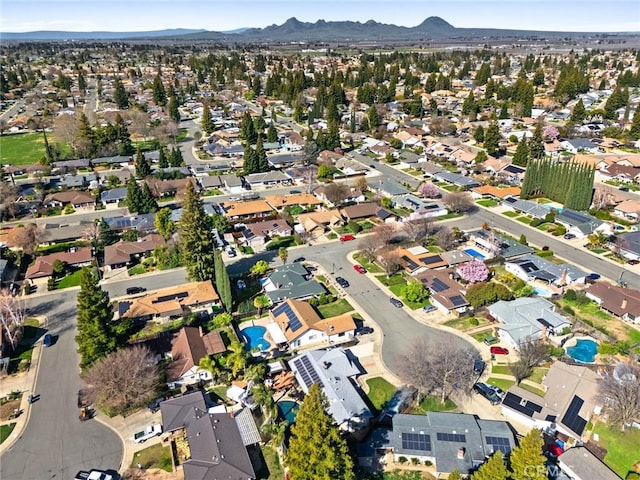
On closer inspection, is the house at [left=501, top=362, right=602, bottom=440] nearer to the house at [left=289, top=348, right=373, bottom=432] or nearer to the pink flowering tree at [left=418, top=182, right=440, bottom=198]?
the house at [left=289, top=348, right=373, bottom=432]

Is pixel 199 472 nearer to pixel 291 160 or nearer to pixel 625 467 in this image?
pixel 625 467

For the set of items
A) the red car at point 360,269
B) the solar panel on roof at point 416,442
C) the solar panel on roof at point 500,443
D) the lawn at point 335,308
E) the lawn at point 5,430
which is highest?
the solar panel on roof at point 500,443

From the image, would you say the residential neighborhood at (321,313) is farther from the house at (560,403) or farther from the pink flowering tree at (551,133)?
the pink flowering tree at (551,133)

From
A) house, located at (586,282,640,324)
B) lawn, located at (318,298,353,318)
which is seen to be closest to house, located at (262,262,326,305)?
lawn, located at (318,298,353,318)

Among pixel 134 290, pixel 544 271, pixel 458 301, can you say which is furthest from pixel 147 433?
pixel 544 271

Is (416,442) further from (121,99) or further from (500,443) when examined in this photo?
(121,99)

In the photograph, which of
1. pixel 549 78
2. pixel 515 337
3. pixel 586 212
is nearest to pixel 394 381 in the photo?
pixel 515 337

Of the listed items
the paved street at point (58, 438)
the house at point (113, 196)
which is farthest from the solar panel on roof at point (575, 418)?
the house at point (113, 196)
